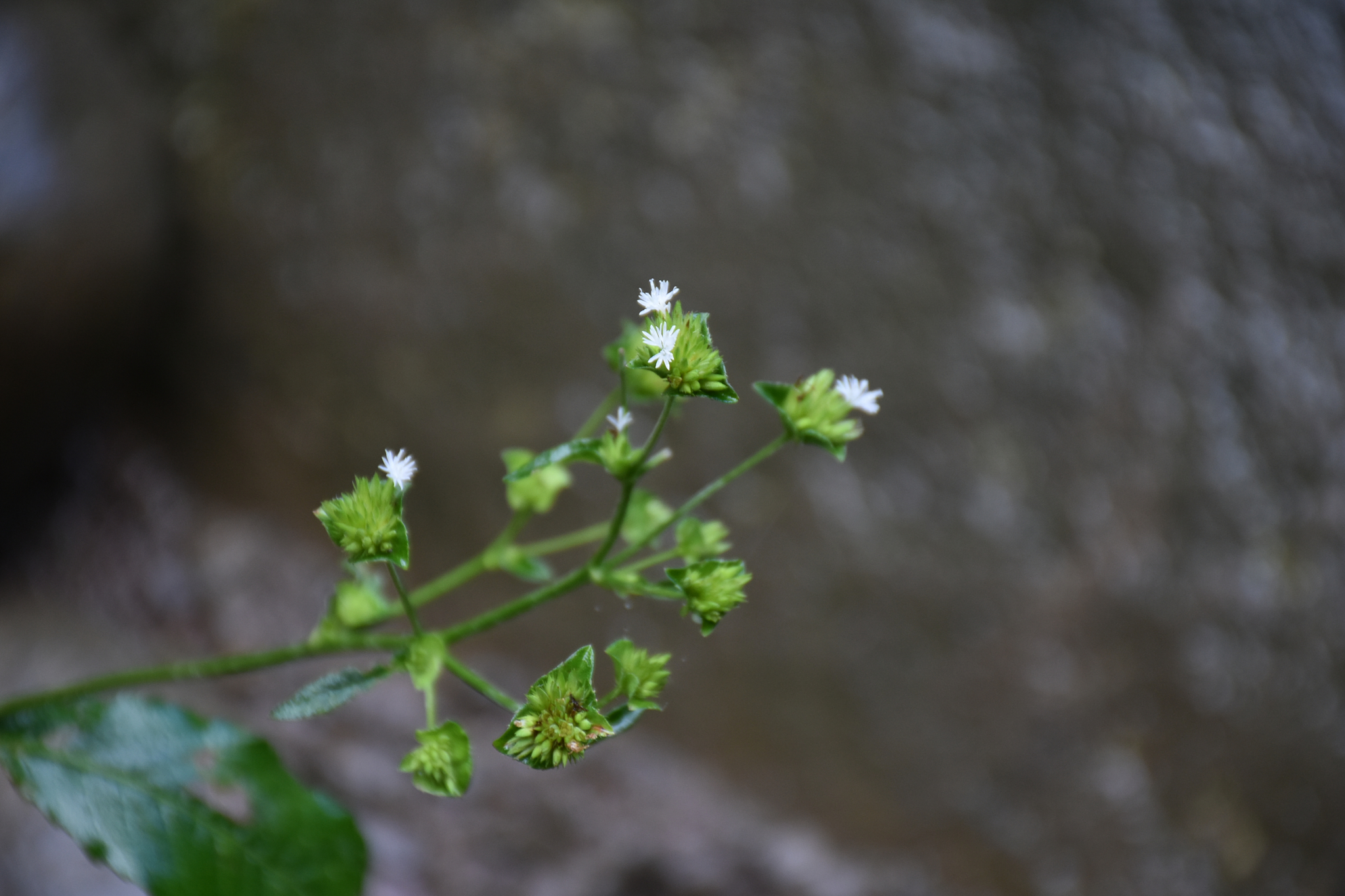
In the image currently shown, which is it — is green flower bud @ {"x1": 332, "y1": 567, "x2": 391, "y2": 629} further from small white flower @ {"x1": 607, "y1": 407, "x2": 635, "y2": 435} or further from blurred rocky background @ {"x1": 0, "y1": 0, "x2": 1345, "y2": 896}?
blurred rocky background @ {"x1": 0, "y1": 0, "x2": 1345, "y2": 896}

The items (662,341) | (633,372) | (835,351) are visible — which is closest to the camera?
(662,341)

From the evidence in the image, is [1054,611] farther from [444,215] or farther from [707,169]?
[444,215]

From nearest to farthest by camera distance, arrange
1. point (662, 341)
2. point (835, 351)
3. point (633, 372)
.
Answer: point (662, 341) → point (633, 372) → point (835, 351)

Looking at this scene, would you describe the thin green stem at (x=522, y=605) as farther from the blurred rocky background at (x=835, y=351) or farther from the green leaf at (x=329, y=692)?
the blurred rocky background at (x=835, y=351)

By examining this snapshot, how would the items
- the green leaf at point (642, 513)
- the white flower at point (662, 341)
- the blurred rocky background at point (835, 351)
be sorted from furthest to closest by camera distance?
the blurred rocky background at point (835, 351) → the green leaf at point (642, 513) → the white flower at point (662, 341)

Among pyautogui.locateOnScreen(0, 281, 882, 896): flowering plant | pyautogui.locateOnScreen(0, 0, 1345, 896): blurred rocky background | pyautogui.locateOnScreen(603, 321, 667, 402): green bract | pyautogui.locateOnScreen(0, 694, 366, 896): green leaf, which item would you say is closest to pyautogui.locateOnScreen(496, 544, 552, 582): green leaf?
pyautogui.locateOnScreen(0, 281, 882, 896): flowering plant

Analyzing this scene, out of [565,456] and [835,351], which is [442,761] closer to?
[565,456]

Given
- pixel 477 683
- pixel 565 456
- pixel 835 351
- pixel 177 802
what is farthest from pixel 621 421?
pixel 835 351

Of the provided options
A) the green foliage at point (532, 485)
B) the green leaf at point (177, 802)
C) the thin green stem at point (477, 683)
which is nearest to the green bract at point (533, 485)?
the green foliage at point (532, 485)
